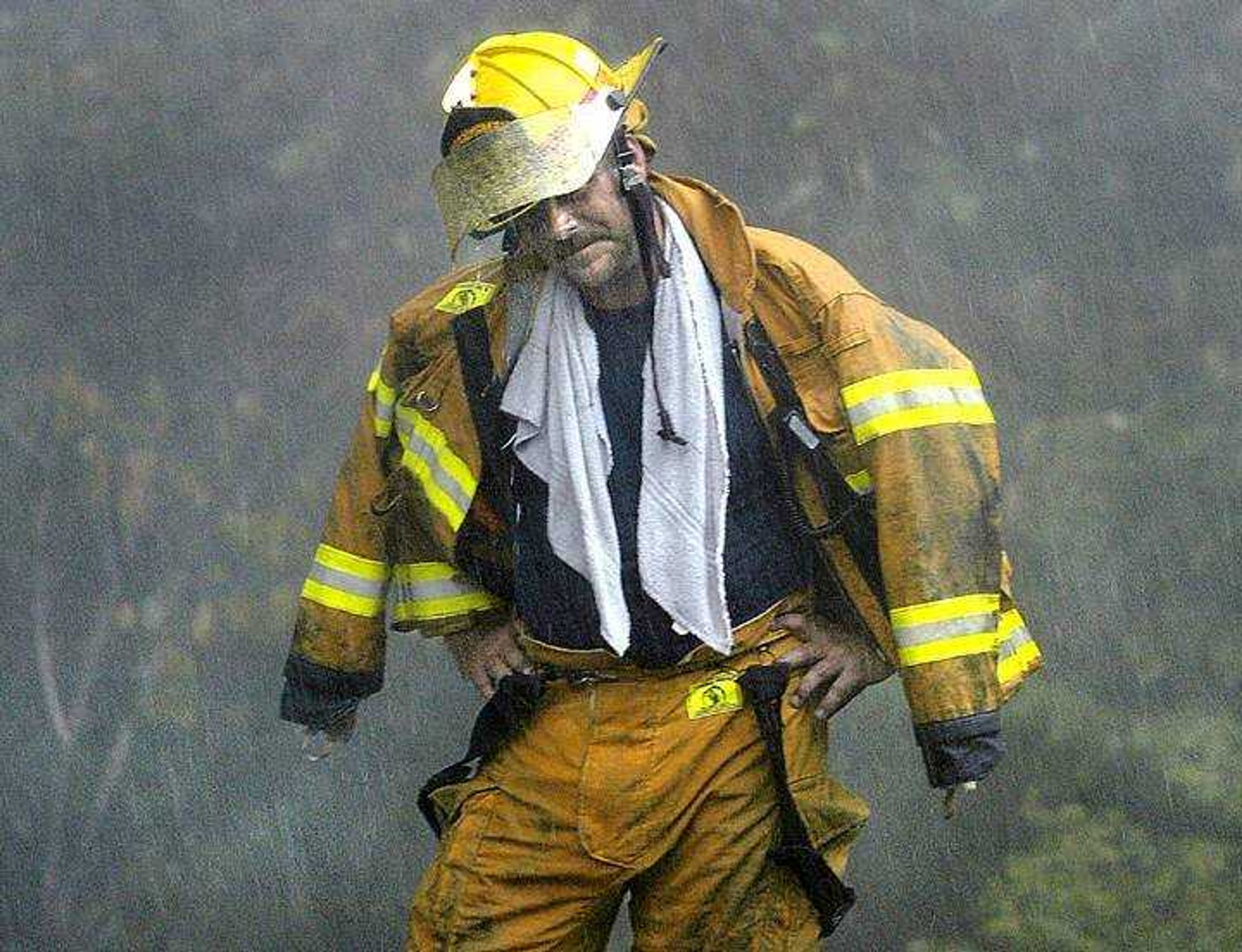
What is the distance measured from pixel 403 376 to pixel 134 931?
227cm

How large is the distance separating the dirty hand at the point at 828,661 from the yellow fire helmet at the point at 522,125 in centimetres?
84

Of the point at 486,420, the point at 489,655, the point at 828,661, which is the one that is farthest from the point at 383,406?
the point at 828,661

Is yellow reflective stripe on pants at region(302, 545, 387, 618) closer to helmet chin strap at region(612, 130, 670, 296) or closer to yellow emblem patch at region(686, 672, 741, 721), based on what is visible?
yellow emblem patch at region(686, 672, 741, 721)

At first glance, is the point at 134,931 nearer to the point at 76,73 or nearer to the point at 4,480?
the point at 4,480

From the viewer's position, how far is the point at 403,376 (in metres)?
4.21

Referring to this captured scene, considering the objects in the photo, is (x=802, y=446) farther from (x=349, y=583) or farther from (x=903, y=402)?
(x=349, y=583)

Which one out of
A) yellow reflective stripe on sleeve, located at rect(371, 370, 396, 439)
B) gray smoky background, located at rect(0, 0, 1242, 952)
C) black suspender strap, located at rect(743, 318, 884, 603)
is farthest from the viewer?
gray smoky background, located at rect(0, 0, 1242, 952)

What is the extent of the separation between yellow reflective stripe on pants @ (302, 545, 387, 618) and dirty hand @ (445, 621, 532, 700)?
161mm

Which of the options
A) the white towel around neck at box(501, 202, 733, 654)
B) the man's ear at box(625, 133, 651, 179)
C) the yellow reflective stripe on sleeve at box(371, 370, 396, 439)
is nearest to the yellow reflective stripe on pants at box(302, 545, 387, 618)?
the yellow reflective stripe on sleeve at box(371, 370, 396, 439)

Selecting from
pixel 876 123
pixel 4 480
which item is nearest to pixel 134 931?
pixel 4 480

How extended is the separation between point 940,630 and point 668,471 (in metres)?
0.51

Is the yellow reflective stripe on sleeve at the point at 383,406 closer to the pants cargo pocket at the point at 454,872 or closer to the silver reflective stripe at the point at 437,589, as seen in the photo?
the silver reflective stripe at the point at 437,589

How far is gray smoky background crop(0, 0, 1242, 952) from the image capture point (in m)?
5.71

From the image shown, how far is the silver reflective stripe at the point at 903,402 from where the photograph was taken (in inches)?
149
